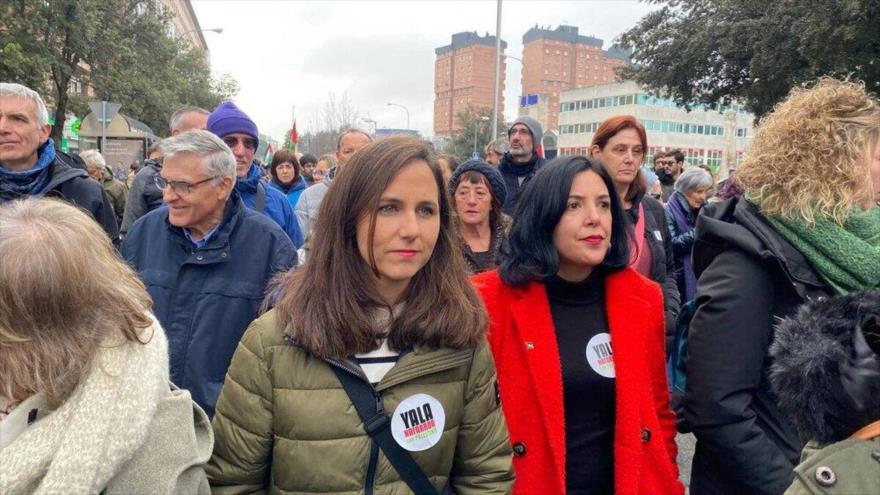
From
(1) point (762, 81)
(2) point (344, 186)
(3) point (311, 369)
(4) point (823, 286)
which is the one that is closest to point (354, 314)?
(3) point (311, 369)

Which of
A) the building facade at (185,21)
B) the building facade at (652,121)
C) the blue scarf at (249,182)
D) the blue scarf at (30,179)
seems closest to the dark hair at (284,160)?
the blue scarf at (249,182)

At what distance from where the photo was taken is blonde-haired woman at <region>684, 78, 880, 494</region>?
6.97 feet

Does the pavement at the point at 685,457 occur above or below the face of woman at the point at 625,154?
below

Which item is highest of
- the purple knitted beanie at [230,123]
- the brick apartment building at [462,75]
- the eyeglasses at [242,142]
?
the brick apartment building at [462,75]

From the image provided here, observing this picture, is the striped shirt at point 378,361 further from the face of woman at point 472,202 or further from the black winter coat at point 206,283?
the face of woman at point 472,202

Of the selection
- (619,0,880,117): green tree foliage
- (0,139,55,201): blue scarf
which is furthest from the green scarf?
(619,0,880,117): green tree foliage

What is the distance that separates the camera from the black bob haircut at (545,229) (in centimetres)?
257

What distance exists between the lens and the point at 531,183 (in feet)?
8.93

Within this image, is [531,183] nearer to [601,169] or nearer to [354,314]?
[601,169]

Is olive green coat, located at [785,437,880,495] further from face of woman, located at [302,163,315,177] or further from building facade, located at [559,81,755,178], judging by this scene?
building facade, located at [559,81,755,178]

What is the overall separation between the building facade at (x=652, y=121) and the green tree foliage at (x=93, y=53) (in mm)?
52912

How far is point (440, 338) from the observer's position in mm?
1973

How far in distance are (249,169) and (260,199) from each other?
10.6 inches

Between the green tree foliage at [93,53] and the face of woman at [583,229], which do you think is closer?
the face of woman at [583,229]
